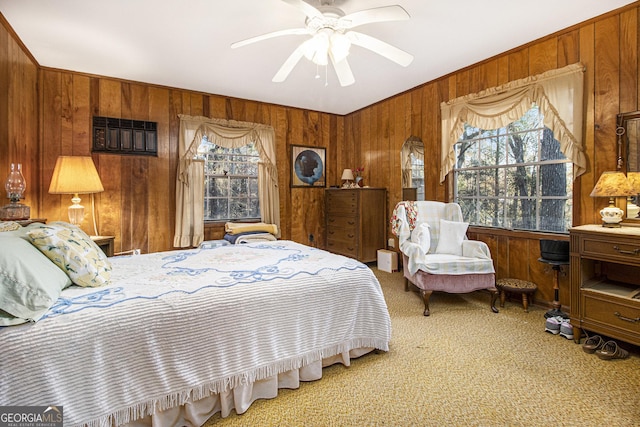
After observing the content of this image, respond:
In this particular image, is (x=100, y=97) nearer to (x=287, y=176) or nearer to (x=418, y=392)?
(x=287, y=176)

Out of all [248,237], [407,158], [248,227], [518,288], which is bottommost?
[518,288]

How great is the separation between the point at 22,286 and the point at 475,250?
10.9ft

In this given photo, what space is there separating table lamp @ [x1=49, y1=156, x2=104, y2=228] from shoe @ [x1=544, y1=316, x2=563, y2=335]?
442cm

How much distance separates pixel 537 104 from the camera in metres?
2.97

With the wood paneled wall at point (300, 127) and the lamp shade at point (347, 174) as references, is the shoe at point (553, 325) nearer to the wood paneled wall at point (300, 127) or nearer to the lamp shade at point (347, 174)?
the wood paneled wall at point (300, 127)

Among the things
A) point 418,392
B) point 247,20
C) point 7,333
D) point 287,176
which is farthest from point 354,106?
point 7,333

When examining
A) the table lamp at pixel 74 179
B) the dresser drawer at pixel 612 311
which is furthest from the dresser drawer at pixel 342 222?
the table lamp at pixel 74 179

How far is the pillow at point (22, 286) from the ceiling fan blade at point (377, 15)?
7.16ft

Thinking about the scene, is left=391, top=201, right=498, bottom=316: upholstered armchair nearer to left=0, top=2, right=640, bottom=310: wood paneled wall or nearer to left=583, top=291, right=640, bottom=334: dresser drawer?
left=0, top=2, right=640, bottom=310: wood paneled wall

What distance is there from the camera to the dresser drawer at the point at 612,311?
204 centimetres

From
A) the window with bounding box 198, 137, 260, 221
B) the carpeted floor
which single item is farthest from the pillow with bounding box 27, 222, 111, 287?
the window with bounding box 198, 137, 260, 221

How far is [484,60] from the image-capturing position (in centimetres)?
338

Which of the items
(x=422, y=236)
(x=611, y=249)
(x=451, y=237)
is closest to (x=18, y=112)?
(x=422, y=236)

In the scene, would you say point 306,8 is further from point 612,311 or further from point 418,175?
point 418,175
